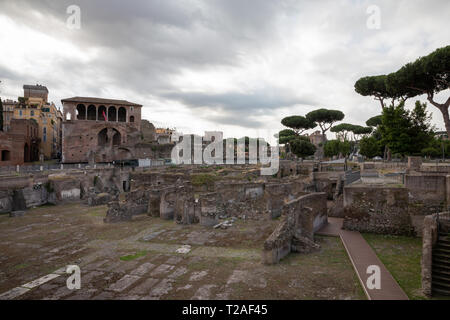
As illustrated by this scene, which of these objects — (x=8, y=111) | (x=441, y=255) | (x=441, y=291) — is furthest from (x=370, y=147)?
(x=8, y=111)

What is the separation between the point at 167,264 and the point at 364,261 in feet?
23.2

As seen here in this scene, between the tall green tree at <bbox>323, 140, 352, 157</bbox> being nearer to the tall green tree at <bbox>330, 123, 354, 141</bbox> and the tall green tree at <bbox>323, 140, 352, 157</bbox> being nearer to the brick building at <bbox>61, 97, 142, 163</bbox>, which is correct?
the tall green tree at <bbox>330, 123, 354, 141</bbox>

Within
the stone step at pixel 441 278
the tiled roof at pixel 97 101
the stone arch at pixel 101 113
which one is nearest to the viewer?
the stone step at pixel 441 278

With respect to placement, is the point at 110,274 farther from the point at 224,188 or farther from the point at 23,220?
the point at 23,220

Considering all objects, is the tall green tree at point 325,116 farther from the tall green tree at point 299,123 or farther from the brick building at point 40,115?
the brick building at point 40,115

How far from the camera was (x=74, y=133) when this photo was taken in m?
46.2

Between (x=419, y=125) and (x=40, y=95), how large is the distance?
80763 mm

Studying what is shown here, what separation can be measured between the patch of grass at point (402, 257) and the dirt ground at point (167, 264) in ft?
4.53

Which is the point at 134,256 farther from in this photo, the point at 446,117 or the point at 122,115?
the point at 122,115

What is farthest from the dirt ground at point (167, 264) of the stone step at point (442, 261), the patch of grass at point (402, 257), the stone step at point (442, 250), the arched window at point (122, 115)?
the arched window at point (122, 115)

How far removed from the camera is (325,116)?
2176 inches

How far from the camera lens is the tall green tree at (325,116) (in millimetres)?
54125

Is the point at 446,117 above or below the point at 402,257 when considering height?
above
